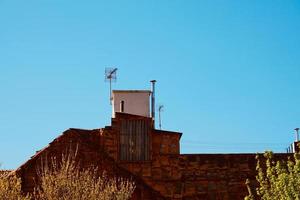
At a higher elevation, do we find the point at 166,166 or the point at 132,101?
the point at 132,101

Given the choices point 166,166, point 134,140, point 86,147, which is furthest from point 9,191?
point 166,166

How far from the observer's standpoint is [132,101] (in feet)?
101

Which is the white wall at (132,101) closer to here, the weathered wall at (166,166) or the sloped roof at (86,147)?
the weathered wall at (166,166)

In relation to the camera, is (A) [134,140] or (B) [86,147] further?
(A) [134,140]

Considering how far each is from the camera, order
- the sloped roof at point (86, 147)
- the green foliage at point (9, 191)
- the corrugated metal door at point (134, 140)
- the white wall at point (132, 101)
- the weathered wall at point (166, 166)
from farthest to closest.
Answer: the white wall at point (132, 101), the corrugated metal door at point (134, 140), the weathered wall at point (166, 166), the sloped roof at point (86, 147), the green foliage at point (9, 191)

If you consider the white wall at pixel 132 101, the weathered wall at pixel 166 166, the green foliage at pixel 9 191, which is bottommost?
the green foliage at pixel 9 191

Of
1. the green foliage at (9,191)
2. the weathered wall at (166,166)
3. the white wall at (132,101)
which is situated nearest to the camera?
the green foliage at (9,191)

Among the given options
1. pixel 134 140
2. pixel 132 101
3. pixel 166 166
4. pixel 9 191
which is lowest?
pixel 9 191

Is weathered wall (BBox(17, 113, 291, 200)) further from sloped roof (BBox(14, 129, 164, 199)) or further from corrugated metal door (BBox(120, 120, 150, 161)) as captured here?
corrugated metal door (BBox(120, 120, 150, 161))

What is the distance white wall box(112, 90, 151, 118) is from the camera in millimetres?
30797

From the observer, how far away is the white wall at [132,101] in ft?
101

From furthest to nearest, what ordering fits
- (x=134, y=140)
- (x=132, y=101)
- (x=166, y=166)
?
1. (x=132, y=101)
2. (x=134, y=140)
3. (x=166, y=166)

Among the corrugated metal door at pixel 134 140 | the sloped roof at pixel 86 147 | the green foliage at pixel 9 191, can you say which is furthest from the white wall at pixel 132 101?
the green foliage at pixel 9 191

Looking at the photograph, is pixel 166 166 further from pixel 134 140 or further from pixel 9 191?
→ pixel 9 191
